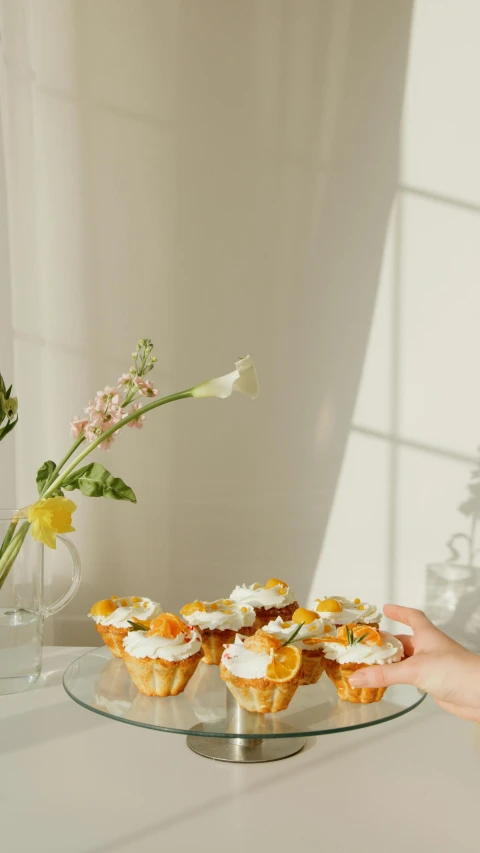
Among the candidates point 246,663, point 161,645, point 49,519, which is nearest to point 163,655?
point 161,645

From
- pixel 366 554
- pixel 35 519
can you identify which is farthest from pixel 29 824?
pixel 366 554

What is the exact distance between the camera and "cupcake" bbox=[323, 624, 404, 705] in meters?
1.03

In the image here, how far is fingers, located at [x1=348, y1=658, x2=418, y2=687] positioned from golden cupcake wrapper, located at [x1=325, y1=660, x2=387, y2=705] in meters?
0.14

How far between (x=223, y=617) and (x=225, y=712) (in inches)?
6.3

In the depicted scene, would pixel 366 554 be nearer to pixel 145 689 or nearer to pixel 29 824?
pixel 145 689

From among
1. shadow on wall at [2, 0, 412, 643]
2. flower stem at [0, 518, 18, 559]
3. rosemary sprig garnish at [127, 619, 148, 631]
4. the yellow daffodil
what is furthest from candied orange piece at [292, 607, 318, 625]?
shadow on wall at [2, 0, 412, 643]

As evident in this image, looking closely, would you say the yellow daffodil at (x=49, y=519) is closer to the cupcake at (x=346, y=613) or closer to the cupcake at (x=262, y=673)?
the cupcake at (x=262, y=673)

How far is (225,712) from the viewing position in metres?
1.02

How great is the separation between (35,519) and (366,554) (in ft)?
3.22

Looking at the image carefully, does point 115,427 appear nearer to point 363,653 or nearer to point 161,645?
point 161,645

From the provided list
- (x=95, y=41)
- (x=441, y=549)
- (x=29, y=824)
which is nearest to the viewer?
(x=29, y=824)

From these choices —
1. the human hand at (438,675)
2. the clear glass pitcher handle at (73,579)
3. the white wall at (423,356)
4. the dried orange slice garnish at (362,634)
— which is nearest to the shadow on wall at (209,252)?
the white wall at (423,356)

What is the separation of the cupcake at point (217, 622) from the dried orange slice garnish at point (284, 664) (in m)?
0.17

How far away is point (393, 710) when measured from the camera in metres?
0.97
